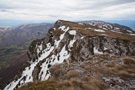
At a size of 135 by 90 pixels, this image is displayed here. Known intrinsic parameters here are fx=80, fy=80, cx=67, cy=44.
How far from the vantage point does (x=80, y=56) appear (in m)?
35.8

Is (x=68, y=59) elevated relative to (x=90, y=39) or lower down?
lower down

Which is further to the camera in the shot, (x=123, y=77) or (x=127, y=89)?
(x=123, y=77)

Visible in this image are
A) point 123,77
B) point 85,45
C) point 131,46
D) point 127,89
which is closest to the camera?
point 127,89

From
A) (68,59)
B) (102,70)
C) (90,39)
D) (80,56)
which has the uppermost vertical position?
(90,39)

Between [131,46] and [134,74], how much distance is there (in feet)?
87.9

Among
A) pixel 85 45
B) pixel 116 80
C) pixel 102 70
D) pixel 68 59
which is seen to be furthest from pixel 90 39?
pixel 116 80

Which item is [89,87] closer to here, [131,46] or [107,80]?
[107,80]

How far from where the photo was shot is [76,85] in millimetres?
10648

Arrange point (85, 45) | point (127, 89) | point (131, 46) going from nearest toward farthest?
point (127, 89) < point (131, 46) < point (85, 45)

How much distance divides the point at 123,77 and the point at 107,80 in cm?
262

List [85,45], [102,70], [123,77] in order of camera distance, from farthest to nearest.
→ [85,45] → [102,70] → [123,77]

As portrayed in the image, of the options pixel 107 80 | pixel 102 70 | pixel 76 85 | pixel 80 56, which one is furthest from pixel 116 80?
pixel 80 56

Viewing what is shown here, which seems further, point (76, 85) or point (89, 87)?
point (76, 85)

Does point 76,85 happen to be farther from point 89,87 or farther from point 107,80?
point 107,80
